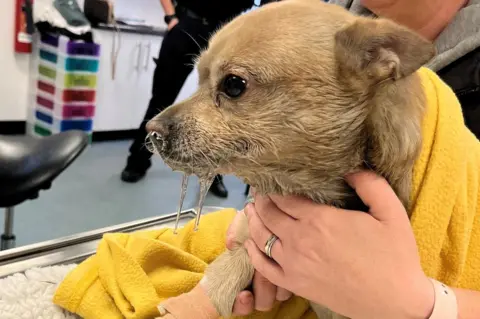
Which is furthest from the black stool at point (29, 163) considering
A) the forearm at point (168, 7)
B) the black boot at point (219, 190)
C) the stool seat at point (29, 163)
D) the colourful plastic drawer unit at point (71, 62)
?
the colourful plastic drawer unit at point (71, 62)

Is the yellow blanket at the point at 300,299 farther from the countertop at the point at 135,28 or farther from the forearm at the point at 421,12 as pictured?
the countertop at the point at 135,28

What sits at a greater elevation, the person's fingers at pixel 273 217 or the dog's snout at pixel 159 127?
the dog's snout at pixel 159 127

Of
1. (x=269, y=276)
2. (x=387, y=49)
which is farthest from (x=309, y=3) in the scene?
(x=269, y=276)

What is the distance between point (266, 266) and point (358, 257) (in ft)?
0.57

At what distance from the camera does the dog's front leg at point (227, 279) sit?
0.94 metres

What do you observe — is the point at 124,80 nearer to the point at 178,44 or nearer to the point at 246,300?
the point at 178,44

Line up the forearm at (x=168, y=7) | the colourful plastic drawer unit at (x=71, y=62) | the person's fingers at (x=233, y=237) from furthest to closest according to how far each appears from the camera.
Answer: the colourful plastic drawer unit at (x=71, y=62), the forearm at (x=168, y=7), the person's fingers at (x=233, y=237)

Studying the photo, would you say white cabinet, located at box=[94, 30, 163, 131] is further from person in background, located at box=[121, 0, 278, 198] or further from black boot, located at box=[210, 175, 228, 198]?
black boot, located at box=[210, 175, 228, 198]

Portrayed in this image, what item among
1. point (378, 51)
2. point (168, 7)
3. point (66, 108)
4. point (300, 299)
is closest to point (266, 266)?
point (300, 299)

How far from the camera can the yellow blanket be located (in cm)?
80

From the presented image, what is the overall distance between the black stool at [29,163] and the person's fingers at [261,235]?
0.54 meters

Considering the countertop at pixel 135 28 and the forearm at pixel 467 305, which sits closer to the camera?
the forearm at pixel 467 305

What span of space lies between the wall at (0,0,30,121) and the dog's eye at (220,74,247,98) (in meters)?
3.27

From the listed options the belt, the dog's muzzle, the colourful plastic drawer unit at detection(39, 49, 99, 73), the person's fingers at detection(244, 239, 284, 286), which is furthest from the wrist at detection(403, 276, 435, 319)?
the colourful plastic drawer unit at detection(39, 49, 99, 73)
